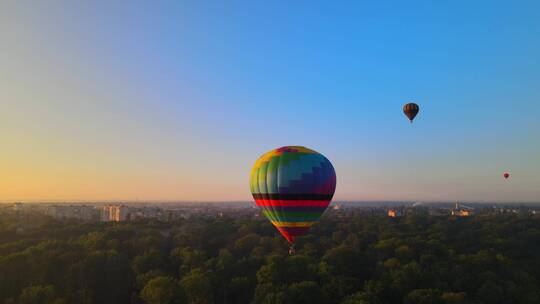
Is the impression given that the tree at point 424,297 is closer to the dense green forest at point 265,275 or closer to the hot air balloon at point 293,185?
the dense green forest at point 265,275

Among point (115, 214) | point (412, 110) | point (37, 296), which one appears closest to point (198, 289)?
point (37, 296)

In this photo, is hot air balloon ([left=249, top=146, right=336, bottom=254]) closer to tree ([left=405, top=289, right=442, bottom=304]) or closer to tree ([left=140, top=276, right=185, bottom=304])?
tree ([left=405, top=289, right=442, bottom=304])

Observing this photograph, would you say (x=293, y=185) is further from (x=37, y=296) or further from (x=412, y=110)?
(x=37, y=296)

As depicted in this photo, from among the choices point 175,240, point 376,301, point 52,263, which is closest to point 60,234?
point 175,240

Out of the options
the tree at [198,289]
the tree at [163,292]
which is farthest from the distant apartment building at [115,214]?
the tree at [198,289]

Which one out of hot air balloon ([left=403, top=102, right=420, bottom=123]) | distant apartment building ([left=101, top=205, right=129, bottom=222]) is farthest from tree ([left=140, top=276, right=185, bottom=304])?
distant apartment building ([left=101, top=205, right=129, bottom=222])

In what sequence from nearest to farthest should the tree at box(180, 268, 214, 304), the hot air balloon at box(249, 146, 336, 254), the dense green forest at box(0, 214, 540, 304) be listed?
the hot air balloon at box(249, 146, 336, 254) → the dense green forest at box(0, 214, 540, 304) → the tree at box(180, 268, 214, 304)

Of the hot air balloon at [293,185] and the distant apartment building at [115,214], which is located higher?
the hot air balloon at [293,185]

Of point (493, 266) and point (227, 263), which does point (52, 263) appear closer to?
point (227, 263)
